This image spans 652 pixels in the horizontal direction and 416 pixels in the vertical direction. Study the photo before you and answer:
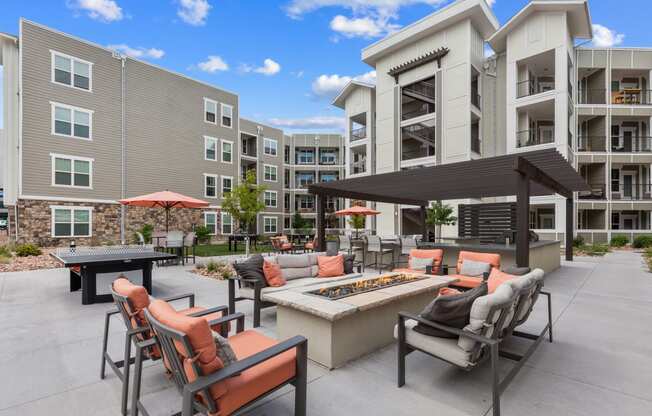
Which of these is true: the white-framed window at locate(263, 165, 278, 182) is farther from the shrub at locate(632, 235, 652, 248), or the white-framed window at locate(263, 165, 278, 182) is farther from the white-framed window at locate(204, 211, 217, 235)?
the shrub at locate(632, 235, 652, 248)

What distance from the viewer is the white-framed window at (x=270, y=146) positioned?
29.0 metres

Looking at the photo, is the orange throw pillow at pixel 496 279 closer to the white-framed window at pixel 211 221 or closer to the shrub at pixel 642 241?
the shrub at pixel 642 241

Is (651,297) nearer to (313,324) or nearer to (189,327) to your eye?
(313,324)

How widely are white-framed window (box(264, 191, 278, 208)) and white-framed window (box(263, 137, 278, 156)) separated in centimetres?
358

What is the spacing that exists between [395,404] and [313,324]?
119cm

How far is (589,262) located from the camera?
12.0 meters

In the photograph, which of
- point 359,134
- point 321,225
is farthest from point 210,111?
point 321,225

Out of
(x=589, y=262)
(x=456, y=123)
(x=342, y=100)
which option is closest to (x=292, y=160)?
(x=342, y=100)

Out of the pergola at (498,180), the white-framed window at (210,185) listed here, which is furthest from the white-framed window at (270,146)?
the pergola at (498,180)

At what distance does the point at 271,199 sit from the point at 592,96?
23.9 metres

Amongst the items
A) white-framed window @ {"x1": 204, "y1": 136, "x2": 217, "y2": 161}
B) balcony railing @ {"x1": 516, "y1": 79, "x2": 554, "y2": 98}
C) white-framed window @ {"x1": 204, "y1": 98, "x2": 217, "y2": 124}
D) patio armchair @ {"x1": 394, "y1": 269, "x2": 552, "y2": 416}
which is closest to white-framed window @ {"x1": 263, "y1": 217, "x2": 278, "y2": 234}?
white-framed window @ {"x1": 204, "y1": 136, "x2": 217, "y2": 161}

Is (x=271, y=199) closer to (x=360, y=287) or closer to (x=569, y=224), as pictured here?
(x=569, y=224)

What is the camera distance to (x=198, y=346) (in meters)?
1.91

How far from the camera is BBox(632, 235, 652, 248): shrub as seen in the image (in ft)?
53.8
